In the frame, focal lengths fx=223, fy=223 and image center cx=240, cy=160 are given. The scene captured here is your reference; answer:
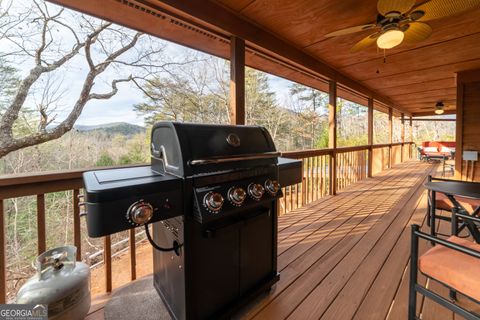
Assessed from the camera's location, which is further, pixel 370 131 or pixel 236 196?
pixel 370 131

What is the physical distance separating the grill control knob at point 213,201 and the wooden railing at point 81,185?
0.92m

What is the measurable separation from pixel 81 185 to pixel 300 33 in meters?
2.84

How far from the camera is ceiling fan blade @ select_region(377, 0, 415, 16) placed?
1805 mm

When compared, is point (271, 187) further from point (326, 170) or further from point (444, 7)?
point (326, 170)

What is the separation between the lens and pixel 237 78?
242 centimetres

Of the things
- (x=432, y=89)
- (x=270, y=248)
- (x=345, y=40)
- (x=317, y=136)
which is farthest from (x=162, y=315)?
(x=317, y=136)

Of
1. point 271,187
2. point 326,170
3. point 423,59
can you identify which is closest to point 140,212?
point 271,187

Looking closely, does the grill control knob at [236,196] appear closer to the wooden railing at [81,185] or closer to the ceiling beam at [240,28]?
the wooden railing at [81,185]

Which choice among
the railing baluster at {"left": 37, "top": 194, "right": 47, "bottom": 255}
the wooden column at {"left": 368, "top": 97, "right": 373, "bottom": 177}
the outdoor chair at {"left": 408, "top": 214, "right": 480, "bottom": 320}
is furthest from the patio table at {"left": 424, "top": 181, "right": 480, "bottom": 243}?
the wooden column at {"left": 368, "top": 97, "right": 373, "bottom": 177}

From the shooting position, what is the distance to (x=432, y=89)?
5.96 meters

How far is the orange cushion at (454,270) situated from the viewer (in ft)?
3.25

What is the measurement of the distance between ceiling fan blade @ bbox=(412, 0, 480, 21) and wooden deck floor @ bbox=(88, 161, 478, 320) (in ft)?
7.16

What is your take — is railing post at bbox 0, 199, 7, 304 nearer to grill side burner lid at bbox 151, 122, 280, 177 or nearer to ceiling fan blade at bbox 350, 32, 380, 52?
grill side burner lid at bbox 151, 122, 280, 177

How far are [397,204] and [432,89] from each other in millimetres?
4256
